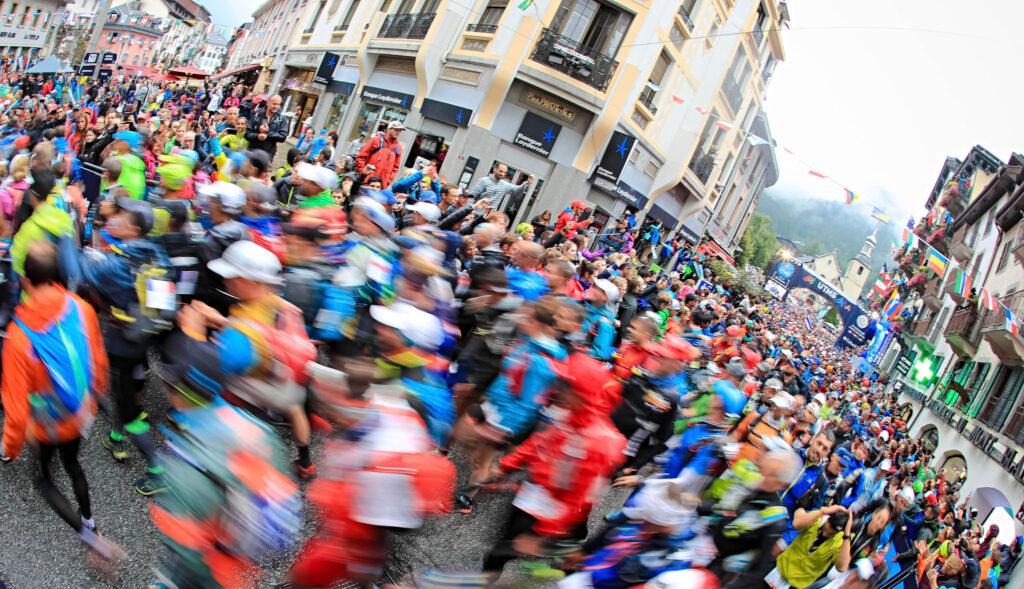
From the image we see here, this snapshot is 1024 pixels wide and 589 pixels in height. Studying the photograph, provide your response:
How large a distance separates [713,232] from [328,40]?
2424cm

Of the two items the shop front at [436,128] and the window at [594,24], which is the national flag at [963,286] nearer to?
the window at [594,24]

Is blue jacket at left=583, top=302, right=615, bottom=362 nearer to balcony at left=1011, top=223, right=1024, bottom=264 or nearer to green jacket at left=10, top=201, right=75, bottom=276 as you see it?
green jacket at left=10, top=201, right=75, bottom=276

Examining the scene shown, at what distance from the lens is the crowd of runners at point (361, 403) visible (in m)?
3.17

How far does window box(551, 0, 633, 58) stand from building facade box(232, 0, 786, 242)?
34 millimetres

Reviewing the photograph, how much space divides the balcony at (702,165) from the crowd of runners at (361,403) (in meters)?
20.2

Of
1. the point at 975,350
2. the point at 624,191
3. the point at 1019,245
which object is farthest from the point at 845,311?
the point at 624,191

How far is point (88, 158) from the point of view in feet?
31.0

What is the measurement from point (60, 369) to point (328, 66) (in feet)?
82.2

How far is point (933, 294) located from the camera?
1351 inches

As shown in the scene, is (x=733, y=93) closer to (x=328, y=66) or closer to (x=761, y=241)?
(x=328, y=66)

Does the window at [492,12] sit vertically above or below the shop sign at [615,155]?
above

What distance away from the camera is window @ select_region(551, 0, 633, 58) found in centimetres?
1930

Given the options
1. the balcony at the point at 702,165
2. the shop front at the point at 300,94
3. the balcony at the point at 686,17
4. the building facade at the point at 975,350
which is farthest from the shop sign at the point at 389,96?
the building facade at the point at 975,350

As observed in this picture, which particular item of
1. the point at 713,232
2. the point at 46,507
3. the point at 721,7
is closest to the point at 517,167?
the point at 721,7
